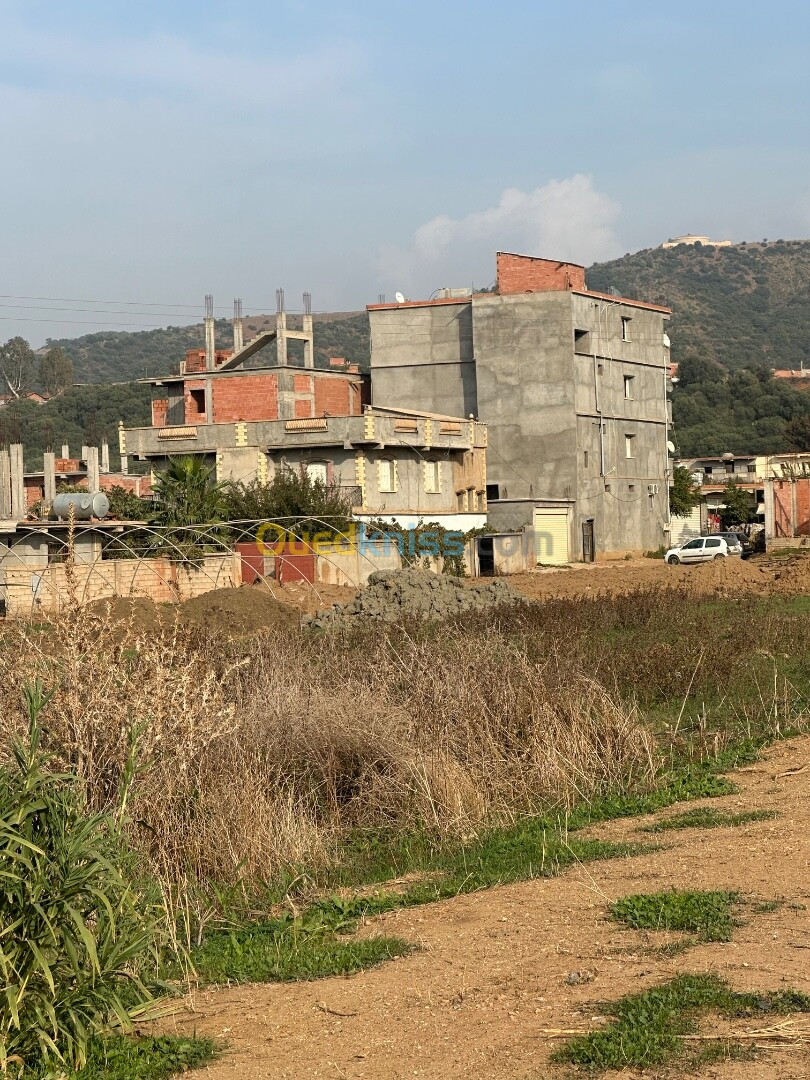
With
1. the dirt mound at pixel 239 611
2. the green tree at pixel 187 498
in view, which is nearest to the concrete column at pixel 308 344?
the green tree at pixel 187 498

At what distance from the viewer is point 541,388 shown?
192 feet

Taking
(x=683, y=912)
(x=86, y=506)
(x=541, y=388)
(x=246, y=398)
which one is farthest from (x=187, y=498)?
(x=683, y=912)

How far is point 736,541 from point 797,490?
5112 millimetres

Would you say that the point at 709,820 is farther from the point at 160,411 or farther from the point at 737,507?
the point at 737,507

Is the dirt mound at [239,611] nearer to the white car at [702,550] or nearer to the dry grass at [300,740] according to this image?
the dry grass at [300,740]

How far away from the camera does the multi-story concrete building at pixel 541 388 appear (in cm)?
5812

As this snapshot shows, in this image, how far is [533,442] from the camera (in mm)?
58656

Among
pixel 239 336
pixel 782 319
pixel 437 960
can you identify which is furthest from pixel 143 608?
pixel 782 319

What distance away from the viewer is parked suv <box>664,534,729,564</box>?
51.9m

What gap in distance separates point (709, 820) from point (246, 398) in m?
49.8

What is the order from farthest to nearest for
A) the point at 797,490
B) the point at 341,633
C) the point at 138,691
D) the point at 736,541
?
1. the point at 736,541
2. the point at 797,490
3. the point at 341,633
4. the point at 138,691

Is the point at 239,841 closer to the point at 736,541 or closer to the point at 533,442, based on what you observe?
the point at 736,541

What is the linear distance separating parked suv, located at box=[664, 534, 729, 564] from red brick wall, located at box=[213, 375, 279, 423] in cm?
1767

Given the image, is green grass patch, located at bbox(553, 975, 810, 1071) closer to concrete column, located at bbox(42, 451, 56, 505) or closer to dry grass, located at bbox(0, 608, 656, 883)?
dry grass, located at bbox(0, 608, 656, 883)
